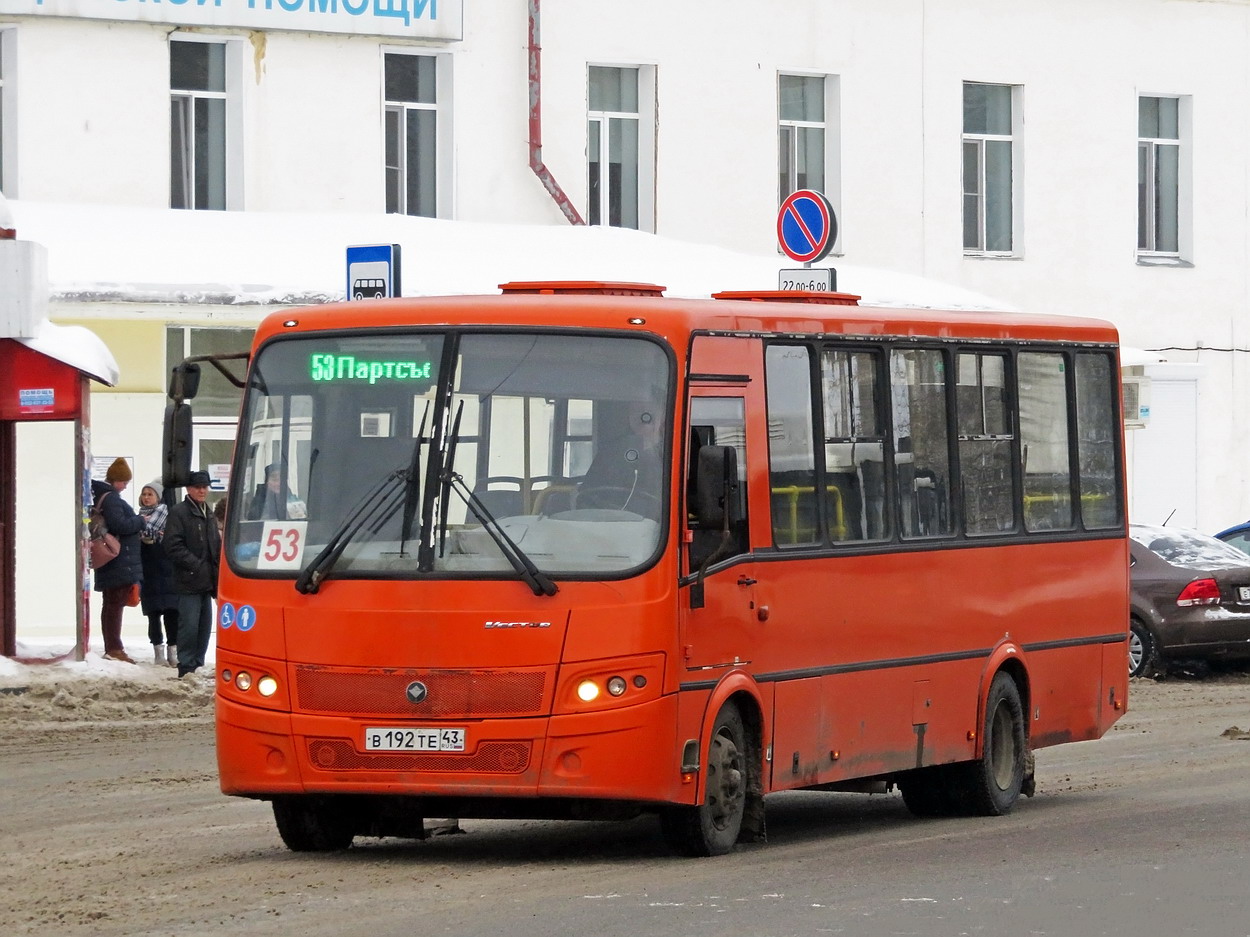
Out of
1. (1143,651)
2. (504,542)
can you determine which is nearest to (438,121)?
(1143,651)

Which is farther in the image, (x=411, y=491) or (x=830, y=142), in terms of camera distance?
(x=830, y=142)

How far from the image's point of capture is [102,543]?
23.4 metres

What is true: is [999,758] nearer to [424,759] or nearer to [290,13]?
[424,759]

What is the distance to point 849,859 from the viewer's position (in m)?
11.8

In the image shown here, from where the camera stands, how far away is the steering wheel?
11.5 meters

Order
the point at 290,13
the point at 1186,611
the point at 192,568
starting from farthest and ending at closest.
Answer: the point at 290,13 → the point at 1186,611 → the point at 192,568

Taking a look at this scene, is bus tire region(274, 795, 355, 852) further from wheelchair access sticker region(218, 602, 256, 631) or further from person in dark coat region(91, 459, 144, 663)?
person in dark coat region(91, 459, 144, 663)

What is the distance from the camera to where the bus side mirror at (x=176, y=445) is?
11977 millimetres

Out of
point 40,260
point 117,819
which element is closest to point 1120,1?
point 40,260

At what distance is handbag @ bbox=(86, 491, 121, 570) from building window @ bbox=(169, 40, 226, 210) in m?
6.61

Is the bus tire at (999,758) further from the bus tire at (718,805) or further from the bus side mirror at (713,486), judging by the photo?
the bus side mirror at (713,486)

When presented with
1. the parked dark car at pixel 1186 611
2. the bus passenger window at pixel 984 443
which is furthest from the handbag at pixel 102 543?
the bus passenger window at pixel 984 443

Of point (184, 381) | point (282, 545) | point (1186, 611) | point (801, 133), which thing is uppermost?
point (801, 133)

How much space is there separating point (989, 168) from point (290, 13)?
10083mm
